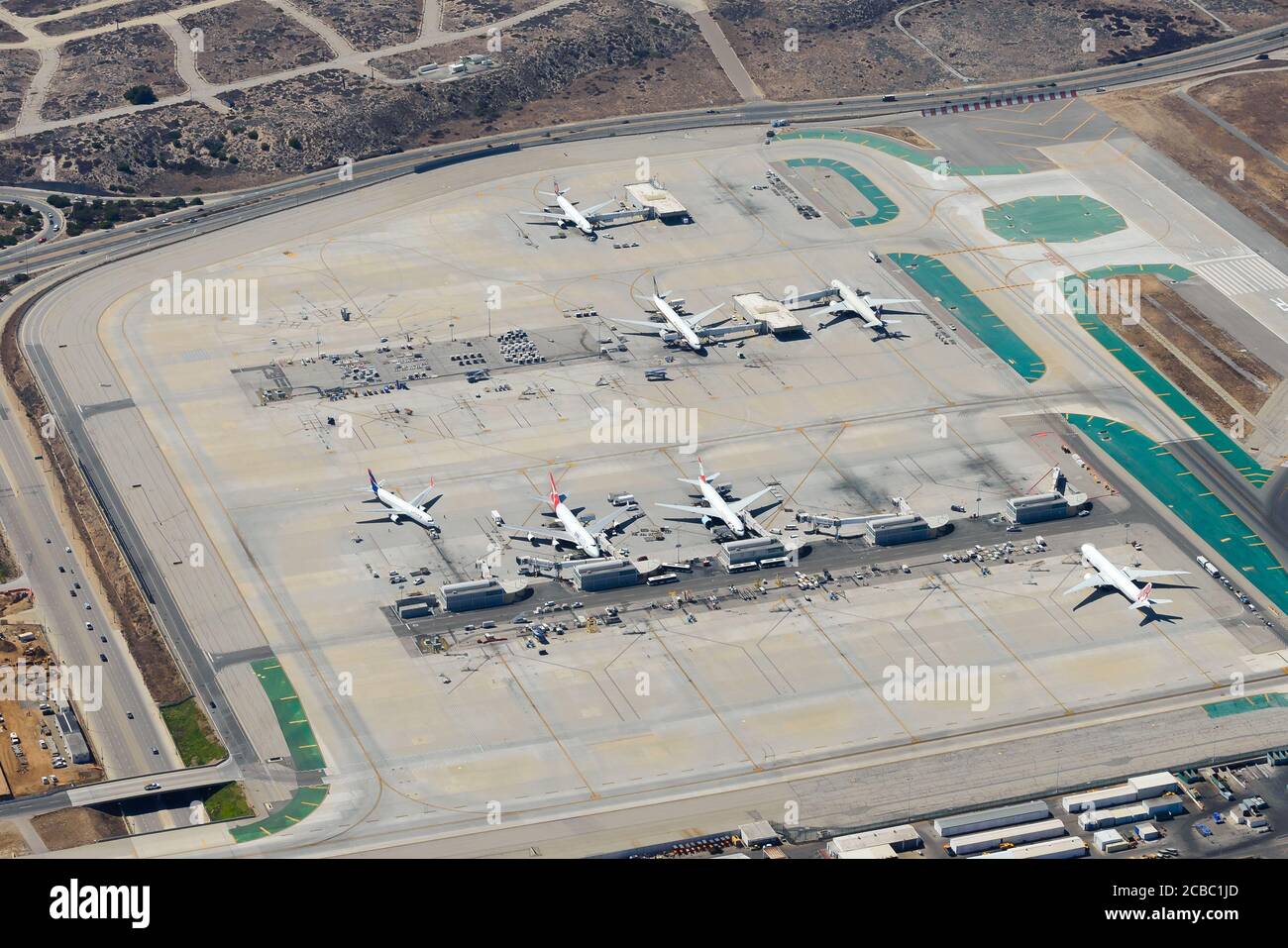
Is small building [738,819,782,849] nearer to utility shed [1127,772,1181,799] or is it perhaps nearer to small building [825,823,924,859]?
small building [825,823,924,859]

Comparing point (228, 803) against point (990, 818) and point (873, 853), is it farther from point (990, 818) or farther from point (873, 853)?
point (990, 818)

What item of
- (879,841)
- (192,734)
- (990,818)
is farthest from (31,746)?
(990,818)

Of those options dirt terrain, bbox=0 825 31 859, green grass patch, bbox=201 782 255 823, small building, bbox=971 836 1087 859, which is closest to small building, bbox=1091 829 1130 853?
small building, bbox=971 836 1087 859

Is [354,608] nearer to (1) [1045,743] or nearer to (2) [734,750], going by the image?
(2) [734,750]

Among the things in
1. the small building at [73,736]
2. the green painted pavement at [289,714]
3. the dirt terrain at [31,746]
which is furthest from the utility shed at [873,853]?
the small building at [73,736]
